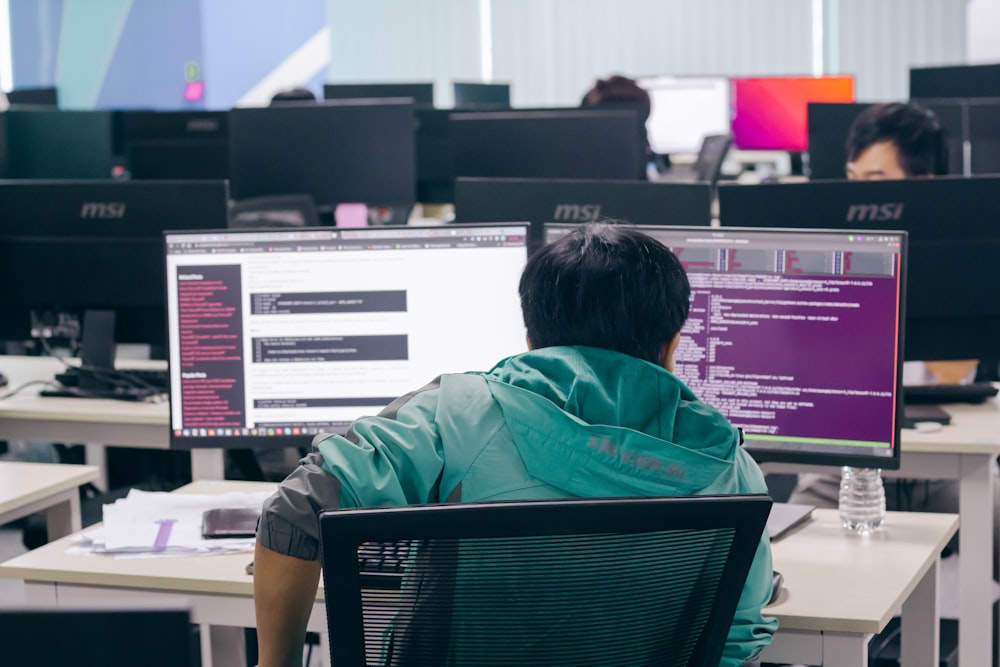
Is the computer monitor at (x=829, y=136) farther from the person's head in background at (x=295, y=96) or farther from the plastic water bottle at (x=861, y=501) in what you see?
the plastic water bottle at (x=861, y=501)

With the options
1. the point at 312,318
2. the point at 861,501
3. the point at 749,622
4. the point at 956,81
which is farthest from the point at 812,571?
the point at 956,81

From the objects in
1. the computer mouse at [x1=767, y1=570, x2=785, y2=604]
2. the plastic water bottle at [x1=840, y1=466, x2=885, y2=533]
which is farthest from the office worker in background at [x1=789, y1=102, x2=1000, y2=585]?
the computer mouse at [x1=767, y1=570, x2=785, y2=604]

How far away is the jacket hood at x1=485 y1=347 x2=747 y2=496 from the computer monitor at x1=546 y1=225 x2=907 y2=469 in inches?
23.5

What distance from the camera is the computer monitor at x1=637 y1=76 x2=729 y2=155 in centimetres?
711

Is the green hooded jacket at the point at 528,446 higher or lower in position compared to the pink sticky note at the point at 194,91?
lower

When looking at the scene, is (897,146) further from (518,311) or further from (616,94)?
(616,94)

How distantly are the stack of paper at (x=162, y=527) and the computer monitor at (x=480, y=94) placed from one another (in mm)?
5144

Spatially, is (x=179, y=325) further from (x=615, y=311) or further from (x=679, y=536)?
(x=679, y=536)

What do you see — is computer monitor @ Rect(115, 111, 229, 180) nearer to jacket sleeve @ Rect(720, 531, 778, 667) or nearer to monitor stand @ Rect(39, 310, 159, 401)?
monitor stand @ Rect(39, 310, 159, 401)

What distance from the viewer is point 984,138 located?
4.26 meters

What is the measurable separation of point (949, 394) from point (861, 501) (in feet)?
2.14

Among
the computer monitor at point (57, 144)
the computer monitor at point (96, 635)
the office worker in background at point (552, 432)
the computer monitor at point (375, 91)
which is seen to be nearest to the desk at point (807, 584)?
the office worker in background at point (552, 432)

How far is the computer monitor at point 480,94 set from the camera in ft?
23.5

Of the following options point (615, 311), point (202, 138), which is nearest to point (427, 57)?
point (202, 138)
